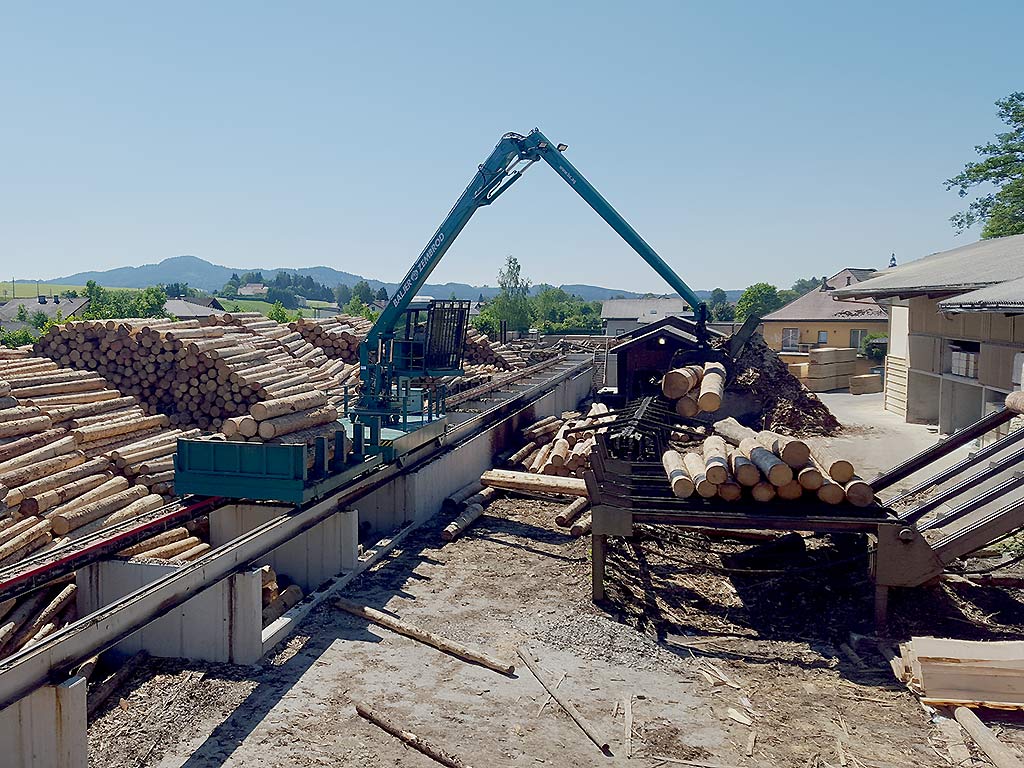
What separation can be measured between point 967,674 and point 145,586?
8325 millimetres

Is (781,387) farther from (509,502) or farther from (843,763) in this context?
(843,763)

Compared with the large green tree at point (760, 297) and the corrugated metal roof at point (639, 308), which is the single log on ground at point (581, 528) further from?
the large green tree at point (760, 297)

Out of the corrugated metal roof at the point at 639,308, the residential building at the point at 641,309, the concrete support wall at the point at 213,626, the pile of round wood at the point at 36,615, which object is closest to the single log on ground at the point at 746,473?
the concrete support wall at the point at 213,626

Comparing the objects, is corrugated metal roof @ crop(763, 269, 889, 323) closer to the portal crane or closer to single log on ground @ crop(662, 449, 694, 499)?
the portal crane

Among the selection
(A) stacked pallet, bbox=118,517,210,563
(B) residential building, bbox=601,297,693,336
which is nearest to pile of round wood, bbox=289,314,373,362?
(A) stacked pallet, bbox=118,517,210,563

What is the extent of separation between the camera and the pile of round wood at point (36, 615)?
8.43 meters

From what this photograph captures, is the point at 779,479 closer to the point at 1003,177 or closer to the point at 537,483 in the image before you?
the point at 537,483

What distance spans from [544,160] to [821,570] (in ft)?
37.9

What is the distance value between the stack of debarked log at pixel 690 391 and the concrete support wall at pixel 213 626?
12.6 metres

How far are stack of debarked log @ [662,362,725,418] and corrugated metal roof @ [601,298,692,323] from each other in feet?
168

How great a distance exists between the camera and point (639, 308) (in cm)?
7525

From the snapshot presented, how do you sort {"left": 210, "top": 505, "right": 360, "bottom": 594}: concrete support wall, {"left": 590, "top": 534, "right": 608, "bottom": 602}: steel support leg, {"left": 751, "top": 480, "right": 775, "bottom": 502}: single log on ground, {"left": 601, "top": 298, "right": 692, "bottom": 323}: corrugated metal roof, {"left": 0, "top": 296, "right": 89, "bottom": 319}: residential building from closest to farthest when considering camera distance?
{"left": 751, "top": 480, "right": 775, "bottom": 502}: single log on ground
{"left": 590, "top": 534, "right": 608, "bottom": 602}: steel support leg
{"left": 210, "top": 505, "right": 360, "bottom": 594}: concrete support wall
{"left": 601, "top": 298, "right": 692, "bottom": 323}: corrugated metal roof
{"left": 0, "top": 296, "right": 89, "bottom": 319}: residential building

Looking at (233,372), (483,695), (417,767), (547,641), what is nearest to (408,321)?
(233,372)

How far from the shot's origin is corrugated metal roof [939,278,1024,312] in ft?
47.5
